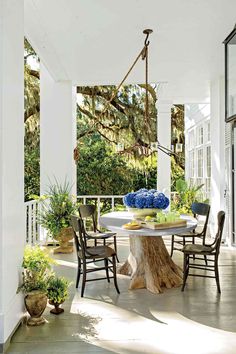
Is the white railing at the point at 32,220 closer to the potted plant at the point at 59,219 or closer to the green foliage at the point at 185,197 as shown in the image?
the potted plant at the point at 59,219

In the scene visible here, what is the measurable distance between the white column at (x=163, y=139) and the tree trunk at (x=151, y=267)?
10.9 ft

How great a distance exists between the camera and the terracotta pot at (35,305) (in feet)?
9.60

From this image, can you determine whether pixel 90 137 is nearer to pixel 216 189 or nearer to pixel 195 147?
pixel 195 147

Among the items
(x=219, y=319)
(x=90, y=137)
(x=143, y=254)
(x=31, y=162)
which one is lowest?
(x=219, y=319)

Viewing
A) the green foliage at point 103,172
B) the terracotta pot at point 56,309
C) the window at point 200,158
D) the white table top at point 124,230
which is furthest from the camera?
the green foliage at point 103,172

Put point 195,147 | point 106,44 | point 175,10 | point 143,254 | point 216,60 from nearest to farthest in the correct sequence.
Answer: point 175,10 < point 143,254 < point 106,44 < point 216,60 < point 195,147

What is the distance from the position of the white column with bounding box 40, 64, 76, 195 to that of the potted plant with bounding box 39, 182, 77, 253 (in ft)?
2.13

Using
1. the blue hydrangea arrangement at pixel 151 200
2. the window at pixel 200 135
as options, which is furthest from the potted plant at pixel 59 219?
the window at pixel 200 135

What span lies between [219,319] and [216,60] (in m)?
3.94

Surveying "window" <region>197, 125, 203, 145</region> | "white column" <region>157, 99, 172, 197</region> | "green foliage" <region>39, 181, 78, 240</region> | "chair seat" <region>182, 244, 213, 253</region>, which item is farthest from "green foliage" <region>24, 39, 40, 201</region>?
"chair seat" <region>182, 244, 213, 253</region>

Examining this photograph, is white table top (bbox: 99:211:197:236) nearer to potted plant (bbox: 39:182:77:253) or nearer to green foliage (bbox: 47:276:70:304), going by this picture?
green foliage (bbox: 47:276:70:304)

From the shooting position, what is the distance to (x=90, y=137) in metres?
13.1

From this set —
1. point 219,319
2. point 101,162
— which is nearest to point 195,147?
point 101,162

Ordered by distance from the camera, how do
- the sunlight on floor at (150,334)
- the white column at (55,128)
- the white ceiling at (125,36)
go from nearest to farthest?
the sunlight on floor at (150,334), the white ceiling at (125,36), the white column at (55,128)
